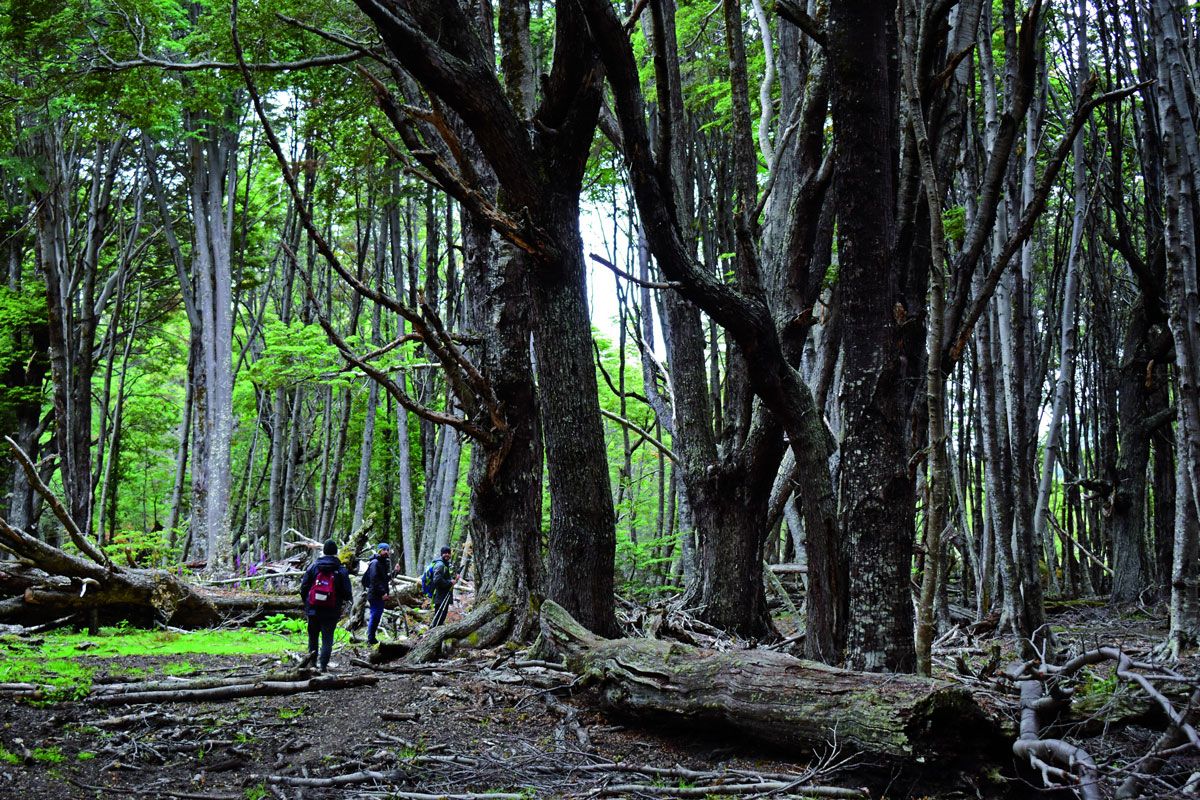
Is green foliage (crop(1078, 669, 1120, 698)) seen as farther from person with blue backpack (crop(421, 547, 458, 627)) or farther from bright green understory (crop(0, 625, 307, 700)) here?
person with blue backpack (crop(421, 547, 458, 627))

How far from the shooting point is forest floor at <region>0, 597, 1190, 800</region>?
13.0 feet

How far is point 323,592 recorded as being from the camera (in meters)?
8.19

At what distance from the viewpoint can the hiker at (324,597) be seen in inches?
322

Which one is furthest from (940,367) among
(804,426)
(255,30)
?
(255,30)

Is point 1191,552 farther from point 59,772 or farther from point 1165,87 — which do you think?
point 59,772

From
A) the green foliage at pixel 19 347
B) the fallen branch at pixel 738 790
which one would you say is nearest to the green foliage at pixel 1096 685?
the fallen branch at pixel 738 790

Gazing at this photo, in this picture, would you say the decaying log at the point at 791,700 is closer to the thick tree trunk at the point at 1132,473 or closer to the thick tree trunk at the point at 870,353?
the thick tree trunk at the point at 870,353

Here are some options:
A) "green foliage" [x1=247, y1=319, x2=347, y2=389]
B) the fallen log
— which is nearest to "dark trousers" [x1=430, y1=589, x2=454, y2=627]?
the fallen log

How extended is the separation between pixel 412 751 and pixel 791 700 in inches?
82.7

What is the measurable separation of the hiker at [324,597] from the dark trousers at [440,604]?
2143mm

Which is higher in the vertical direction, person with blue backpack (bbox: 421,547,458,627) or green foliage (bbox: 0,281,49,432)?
green foliage (bbox: 0,281,49,432)

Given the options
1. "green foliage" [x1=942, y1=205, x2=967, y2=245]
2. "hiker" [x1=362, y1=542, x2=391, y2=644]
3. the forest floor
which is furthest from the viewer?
"hiker" [x1=362, y1=542, x2=391, y2=644]

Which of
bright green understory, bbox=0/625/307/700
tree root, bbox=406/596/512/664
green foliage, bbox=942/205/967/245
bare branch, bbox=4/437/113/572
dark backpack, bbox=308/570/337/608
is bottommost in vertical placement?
bright green understory, bbox=0/625/307/700

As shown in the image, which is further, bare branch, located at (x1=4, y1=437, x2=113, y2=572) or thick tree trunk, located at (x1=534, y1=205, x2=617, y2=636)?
bare branch, located at (x1=4, y1=437, x2=113, y2=572)
